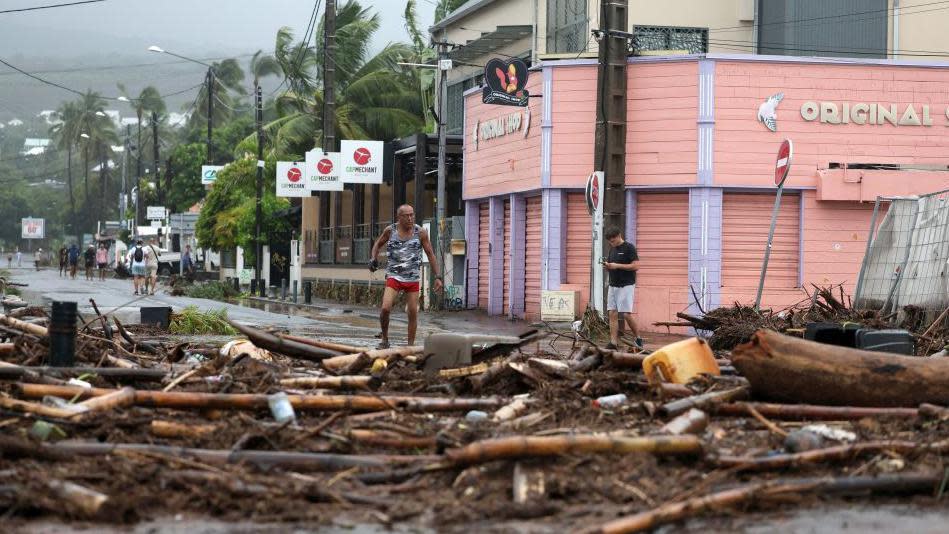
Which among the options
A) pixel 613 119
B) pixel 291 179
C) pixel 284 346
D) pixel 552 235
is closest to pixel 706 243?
pixel 552 235

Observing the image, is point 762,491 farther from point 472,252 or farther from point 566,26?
point 566,26

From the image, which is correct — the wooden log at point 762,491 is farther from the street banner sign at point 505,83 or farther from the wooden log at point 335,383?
the street banner sign at point 505,83

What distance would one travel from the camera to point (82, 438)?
717 centimetres

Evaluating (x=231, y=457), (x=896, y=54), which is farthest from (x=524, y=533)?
(x=896, y=54)

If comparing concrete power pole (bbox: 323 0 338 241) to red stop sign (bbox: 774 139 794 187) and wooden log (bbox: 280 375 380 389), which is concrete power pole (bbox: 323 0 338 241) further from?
wooden log (bbox: 280 375 380 389)

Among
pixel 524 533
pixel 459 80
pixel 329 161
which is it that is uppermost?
pixel 459 80

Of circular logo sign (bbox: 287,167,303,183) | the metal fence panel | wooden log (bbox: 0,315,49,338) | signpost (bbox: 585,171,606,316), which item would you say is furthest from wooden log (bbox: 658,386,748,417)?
circular logo sign (bbox: 287,167,303,183)

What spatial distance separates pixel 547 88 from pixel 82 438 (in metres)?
21.2

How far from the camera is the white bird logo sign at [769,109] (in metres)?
26.1

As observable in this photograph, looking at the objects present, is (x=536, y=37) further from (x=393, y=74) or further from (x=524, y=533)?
(x=524, y=533)

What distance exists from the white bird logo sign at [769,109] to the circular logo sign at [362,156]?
14.5 metres

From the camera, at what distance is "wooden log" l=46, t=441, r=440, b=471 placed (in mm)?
6602

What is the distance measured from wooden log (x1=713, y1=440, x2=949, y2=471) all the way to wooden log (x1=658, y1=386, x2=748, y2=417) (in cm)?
129

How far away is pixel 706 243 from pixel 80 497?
70.4 ft
